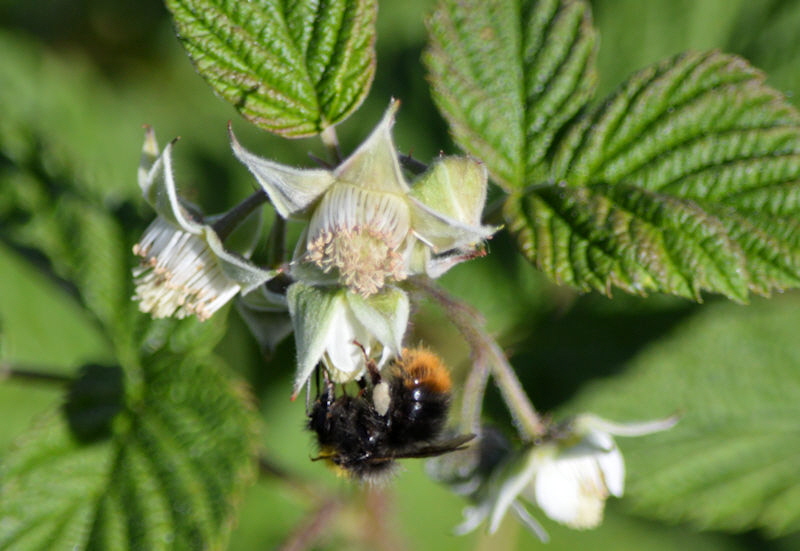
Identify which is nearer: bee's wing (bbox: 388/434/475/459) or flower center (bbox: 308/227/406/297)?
flower center (bbox: 308/227/406/297)

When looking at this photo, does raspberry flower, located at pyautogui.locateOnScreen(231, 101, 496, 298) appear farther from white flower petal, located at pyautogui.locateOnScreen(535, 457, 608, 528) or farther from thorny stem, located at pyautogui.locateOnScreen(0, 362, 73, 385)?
thorny stem, located at pyautogui.locateOnScreen(0, 362, 73, 385)

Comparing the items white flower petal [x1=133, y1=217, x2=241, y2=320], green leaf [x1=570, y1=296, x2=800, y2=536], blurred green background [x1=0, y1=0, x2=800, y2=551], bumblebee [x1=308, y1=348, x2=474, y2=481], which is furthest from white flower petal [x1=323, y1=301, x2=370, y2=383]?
green leaf [x1=570, y1=296, x2=800, y2=536]

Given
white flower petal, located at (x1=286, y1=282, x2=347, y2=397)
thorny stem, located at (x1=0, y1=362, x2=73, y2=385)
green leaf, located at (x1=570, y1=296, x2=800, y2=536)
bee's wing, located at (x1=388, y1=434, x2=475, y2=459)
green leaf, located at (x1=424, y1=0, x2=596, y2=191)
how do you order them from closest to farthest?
1. white flower petal, located at (x1=286, y1=282, x2=347, y2=397)
2. bee's wing, located at (x1=388, y1=434, x2=475, y2=459)
3. green leaf, located at (x1=424, y1=0, x2=596, y2=191)
4. thorny stem, located at (x1=0, y1=362, x2=73, y2=385)
5. green leaf, located at (x1=570, y1=296, x2=800, y2=536)

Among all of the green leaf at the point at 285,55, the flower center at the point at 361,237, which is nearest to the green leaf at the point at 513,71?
the green leaf at the point at 285,55

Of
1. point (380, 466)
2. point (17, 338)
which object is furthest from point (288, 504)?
point (380, 466)

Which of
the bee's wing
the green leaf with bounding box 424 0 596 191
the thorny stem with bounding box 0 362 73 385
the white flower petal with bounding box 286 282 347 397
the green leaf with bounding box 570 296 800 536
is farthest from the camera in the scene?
the green leaf with bounding box 570 296 800 536

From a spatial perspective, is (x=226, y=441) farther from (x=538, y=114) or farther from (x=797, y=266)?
(x=797, y=266)

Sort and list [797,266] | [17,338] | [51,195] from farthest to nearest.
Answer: [17,338]
[51,195]
[797,266]
